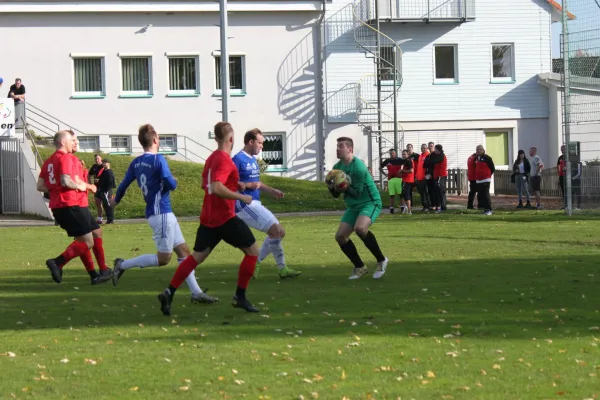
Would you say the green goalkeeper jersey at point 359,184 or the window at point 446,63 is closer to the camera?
the green goalkeeper jersey at point 359,184

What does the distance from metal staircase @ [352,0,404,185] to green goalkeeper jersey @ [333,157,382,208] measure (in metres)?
30.6

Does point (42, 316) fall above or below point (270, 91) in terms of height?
below

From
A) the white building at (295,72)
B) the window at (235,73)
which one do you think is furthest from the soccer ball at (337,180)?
the window at (235,73)

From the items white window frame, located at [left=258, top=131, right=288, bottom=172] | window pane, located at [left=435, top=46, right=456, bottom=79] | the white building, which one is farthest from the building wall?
window pane, located at [left=435, top=46, right=456, bottom=79]

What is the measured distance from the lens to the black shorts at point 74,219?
1473 centimetres

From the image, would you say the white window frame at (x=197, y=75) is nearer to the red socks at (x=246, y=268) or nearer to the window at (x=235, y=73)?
the window at (x=235, y=73)

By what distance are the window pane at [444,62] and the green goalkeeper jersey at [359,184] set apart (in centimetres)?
3450

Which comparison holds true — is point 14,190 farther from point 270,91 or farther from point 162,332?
point 162,332

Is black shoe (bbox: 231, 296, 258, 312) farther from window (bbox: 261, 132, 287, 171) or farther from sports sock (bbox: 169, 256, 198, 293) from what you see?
window (bbox: 261, 132, 287, 171)

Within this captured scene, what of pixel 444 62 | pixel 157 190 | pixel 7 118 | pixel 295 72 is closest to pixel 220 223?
pixel 157 190

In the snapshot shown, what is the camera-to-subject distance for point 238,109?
4678 cm

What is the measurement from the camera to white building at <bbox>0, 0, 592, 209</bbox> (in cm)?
4541

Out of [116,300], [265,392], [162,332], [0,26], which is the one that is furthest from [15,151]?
[265,392]

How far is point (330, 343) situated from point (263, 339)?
25.8 inches
